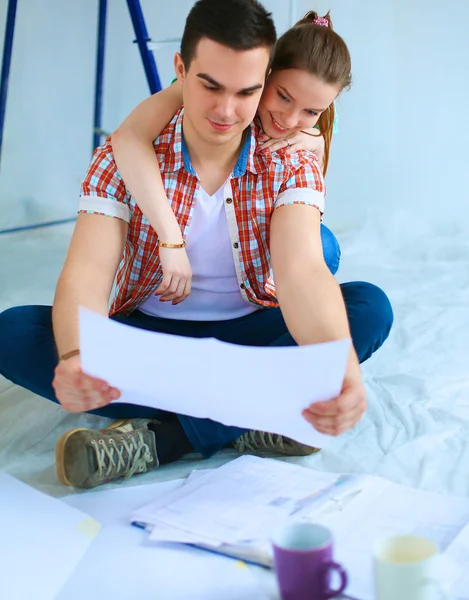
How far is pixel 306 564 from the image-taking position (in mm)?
872

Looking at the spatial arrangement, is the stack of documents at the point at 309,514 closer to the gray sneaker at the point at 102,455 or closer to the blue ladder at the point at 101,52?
the gray sneaker at the point at 102,455

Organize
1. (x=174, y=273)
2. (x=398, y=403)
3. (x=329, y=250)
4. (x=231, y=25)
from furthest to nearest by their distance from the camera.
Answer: (x=329, y=250), (x=398, y=403), (x=174, y=273), (x=231, y=25)

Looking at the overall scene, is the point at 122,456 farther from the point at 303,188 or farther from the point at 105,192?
the point at 303,188

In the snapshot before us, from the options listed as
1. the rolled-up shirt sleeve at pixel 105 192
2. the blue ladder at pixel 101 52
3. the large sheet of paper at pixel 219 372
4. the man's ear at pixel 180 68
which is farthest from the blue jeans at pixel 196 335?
the blue ladder at pixel 101 52

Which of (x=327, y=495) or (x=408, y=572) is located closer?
(x=408, y=572)

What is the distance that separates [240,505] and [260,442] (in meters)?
0.28

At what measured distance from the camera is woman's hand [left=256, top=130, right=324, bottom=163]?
1478mm

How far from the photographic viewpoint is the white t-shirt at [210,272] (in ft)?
4.87

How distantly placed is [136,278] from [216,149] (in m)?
0.29

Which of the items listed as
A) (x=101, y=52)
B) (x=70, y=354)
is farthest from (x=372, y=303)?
(x=101, y=52)

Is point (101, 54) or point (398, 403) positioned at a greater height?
point (101, 54)

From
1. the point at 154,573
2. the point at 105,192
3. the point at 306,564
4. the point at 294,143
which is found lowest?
the point at 154,573

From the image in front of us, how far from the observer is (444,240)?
10.4 feet

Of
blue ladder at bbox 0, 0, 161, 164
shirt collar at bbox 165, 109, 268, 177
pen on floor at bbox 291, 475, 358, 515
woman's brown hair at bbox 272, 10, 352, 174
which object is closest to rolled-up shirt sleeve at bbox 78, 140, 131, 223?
shirt collar at bbox 165, 109, 268, 177
